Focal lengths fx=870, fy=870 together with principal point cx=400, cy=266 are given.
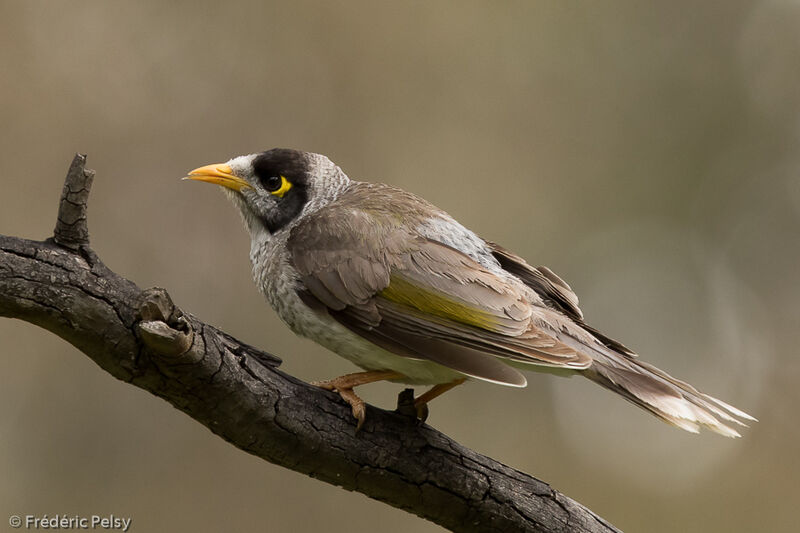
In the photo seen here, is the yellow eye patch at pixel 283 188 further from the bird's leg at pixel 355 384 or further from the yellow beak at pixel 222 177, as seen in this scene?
the bird's leg at pixel 355 384

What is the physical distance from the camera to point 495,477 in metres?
4.28

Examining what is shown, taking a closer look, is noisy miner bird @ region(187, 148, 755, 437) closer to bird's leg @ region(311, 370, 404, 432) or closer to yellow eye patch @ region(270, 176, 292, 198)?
bird's leg @ region(311, 370, 404, 432)

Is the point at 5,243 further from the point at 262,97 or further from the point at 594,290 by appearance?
the point at 594,290

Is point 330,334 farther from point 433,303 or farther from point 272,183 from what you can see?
point 272,183

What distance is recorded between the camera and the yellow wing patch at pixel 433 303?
4.20 meters

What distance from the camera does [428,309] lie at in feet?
13.9

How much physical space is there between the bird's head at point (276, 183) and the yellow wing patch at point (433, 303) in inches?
40.6

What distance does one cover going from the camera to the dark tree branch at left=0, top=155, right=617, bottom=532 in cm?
327

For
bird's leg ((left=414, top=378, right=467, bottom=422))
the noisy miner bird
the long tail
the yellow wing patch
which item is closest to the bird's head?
A: the noisy miner bird

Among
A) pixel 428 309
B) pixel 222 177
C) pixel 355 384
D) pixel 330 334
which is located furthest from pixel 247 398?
pixel 222 177

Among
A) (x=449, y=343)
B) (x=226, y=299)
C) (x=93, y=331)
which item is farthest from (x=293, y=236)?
(x=226, y=299)

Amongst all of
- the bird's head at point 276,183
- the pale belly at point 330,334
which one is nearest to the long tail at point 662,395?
the pale belly at point 330,334

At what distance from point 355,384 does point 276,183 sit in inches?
60.5

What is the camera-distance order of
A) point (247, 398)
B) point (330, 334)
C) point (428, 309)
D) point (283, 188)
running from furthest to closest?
point (283, 188) → point (330, 334) → point (428, 309) → point (247, 398)
